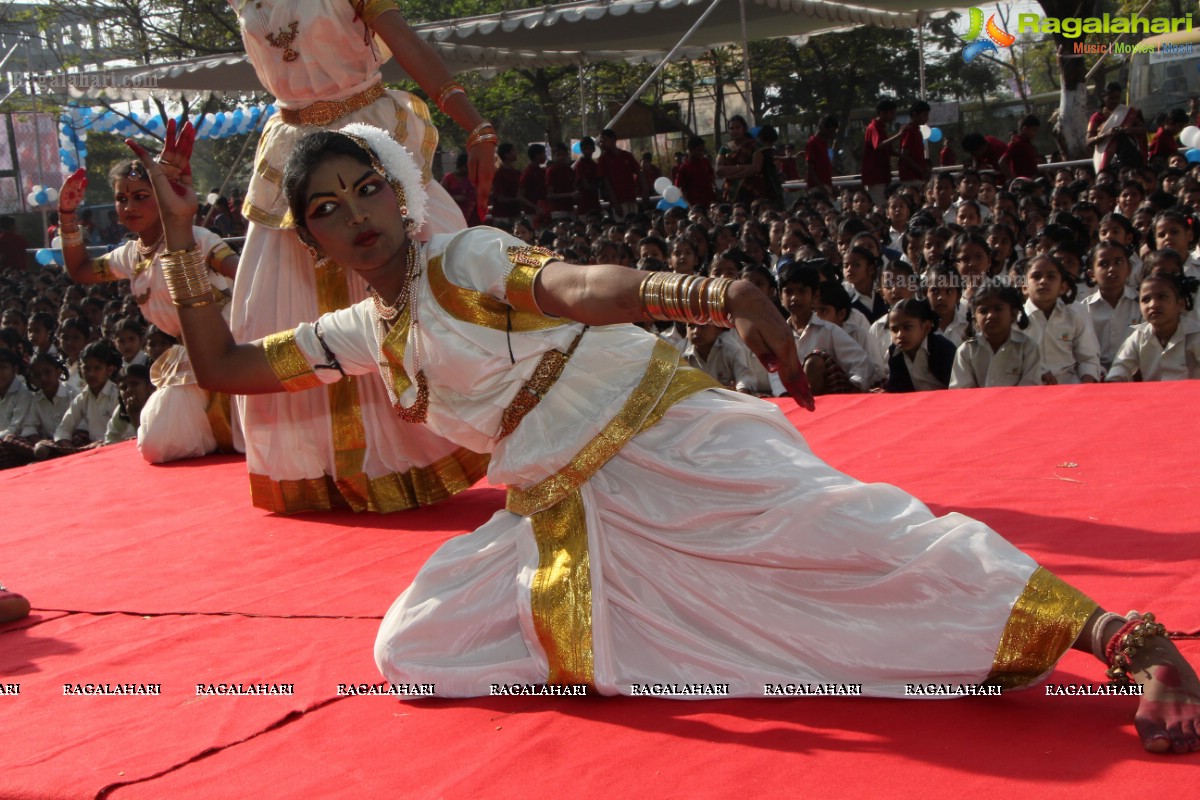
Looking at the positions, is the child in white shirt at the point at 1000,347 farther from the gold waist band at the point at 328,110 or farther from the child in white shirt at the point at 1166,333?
the gold waist band at the point at 328,110

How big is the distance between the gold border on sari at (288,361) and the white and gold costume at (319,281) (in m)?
1.14

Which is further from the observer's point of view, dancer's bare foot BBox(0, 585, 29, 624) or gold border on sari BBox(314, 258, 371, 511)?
gold border on sari BBox(314, 258, 371, 511)

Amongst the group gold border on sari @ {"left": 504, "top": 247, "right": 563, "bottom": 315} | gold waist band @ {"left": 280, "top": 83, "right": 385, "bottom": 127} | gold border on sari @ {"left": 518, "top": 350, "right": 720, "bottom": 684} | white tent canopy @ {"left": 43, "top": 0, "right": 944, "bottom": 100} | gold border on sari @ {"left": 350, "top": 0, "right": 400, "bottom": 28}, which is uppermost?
white tent canopy @ {"left": 43, "top": 0, "right": 944, "bottom": 100}

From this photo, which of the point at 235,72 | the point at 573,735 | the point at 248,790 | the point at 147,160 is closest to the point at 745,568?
the point at 573,735

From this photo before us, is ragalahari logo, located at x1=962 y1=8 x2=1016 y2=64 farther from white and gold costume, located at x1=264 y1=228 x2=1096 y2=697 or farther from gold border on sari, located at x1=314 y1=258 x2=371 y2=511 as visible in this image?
white and gold costume, located at x1=264 y1=228 x2=1096 y2=697

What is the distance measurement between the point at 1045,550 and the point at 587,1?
11208 mm

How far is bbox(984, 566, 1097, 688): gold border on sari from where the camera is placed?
2018mm

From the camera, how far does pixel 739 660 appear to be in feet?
7.41

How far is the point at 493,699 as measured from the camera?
240cm

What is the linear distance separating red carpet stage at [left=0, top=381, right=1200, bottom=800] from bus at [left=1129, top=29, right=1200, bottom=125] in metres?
14.3

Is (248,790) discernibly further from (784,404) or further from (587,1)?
(587,1)

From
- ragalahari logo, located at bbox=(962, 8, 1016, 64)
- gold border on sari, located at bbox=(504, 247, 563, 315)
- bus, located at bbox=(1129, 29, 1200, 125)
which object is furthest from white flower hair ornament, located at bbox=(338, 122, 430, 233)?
Result: ragalahari logo, located at bbox=(962, 8, 1016, 64)

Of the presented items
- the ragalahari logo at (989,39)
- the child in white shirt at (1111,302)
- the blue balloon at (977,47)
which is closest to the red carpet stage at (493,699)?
the child in white shirt at (1111,302)

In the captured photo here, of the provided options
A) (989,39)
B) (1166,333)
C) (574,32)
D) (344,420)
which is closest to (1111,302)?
(1166,333)
